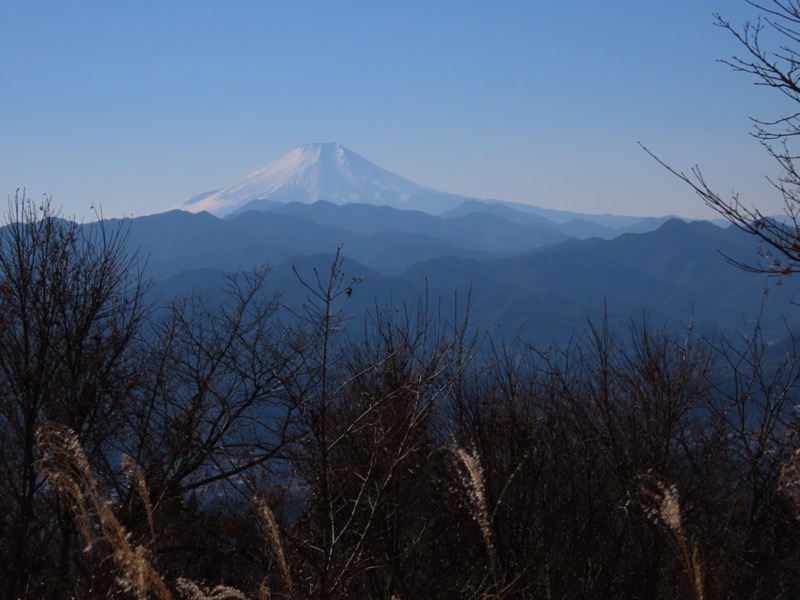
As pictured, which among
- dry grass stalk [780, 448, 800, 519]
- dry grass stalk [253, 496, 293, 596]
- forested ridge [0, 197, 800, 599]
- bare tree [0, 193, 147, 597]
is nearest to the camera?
dry grass stalk [253, 496, 293, 596]

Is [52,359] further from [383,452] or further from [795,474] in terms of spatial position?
[795,474]

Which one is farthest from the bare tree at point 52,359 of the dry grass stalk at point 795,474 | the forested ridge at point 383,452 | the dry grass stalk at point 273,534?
the dry grass stalk at point 795,474

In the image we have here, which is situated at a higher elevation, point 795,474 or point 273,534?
point 273,534

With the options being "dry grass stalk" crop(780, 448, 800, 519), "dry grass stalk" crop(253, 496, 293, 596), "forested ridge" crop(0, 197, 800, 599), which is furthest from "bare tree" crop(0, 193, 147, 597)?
"dry grass stalk" crop(780, 448, 800, 519)

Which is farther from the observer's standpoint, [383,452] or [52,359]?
[52,359]

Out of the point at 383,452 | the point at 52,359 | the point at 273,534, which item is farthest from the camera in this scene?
the point at 52,359

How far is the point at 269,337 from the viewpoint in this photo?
16.1m

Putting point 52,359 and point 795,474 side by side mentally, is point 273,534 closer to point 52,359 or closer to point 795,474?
point 795,474

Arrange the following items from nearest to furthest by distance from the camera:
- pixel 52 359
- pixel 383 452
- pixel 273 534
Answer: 1. pixel 273 534
2. pixel 383 452
3. pixel 52 359

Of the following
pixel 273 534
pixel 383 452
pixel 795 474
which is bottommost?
pixel 383 452

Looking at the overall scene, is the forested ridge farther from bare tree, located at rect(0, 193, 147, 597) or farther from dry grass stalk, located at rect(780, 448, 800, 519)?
dry grass stalk, located at rect(780, 448, 800, 519)

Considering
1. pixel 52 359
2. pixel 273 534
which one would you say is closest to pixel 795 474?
pixel 273 534

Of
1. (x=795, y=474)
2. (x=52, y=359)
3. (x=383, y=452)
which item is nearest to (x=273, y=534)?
(x=795, y=474)

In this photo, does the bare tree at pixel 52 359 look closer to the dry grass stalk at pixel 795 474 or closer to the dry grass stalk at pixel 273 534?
the dry grass stalk at pixel 273 534
